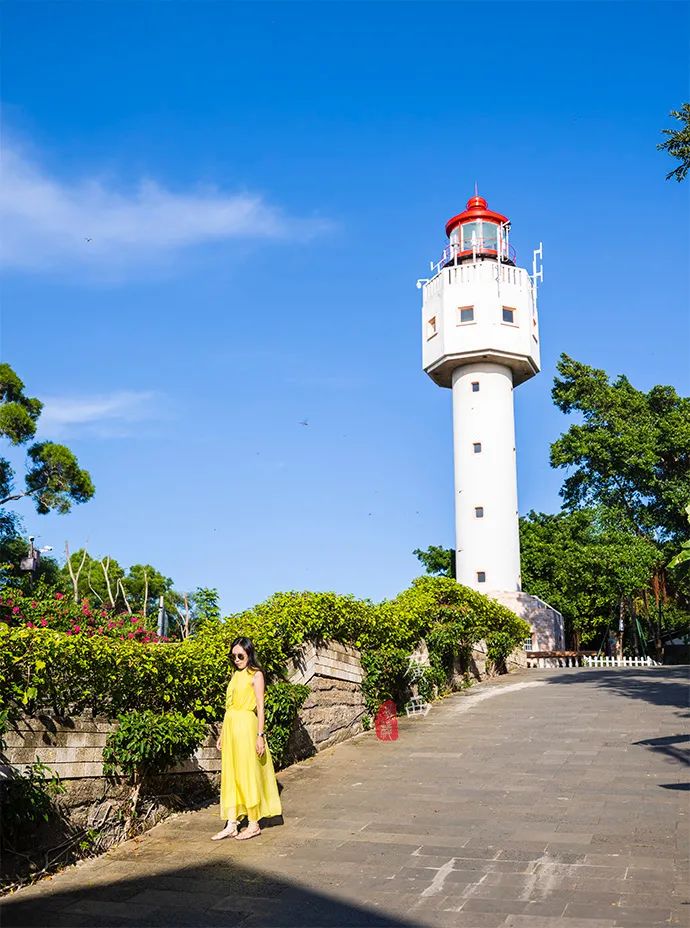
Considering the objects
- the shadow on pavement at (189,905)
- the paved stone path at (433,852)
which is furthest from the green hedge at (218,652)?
the shadow on pavement at (189,905)

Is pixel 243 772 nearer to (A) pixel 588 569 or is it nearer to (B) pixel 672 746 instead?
(B) pixel 672 746

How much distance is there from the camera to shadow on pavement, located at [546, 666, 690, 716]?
45.8ft

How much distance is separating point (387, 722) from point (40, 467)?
16.7 m

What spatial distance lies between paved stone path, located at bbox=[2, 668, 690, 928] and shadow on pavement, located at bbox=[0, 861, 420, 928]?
0.01 m

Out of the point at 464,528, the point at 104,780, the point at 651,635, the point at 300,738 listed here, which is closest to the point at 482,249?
the point at 464,528

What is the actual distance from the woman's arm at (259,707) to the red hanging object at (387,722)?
15.5ft

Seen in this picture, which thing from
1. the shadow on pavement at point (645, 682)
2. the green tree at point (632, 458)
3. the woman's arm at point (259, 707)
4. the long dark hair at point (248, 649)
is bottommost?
the shadow on pavement at point (645, 682)

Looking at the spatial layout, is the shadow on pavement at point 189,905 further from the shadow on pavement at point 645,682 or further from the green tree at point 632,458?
the green tree at point 632,458

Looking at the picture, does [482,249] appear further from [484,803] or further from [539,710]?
[484,803]

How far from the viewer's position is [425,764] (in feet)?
31.8

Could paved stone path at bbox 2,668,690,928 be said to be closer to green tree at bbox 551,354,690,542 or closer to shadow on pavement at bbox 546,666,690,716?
shadow on pavement at bbox 546,666,690,716

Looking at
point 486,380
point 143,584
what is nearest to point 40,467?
point 486,380

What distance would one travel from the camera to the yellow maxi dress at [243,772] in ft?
22.7

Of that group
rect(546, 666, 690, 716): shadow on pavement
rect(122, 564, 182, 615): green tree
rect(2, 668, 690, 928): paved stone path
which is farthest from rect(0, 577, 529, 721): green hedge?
rect(122, 564, 182, 615): green tree
